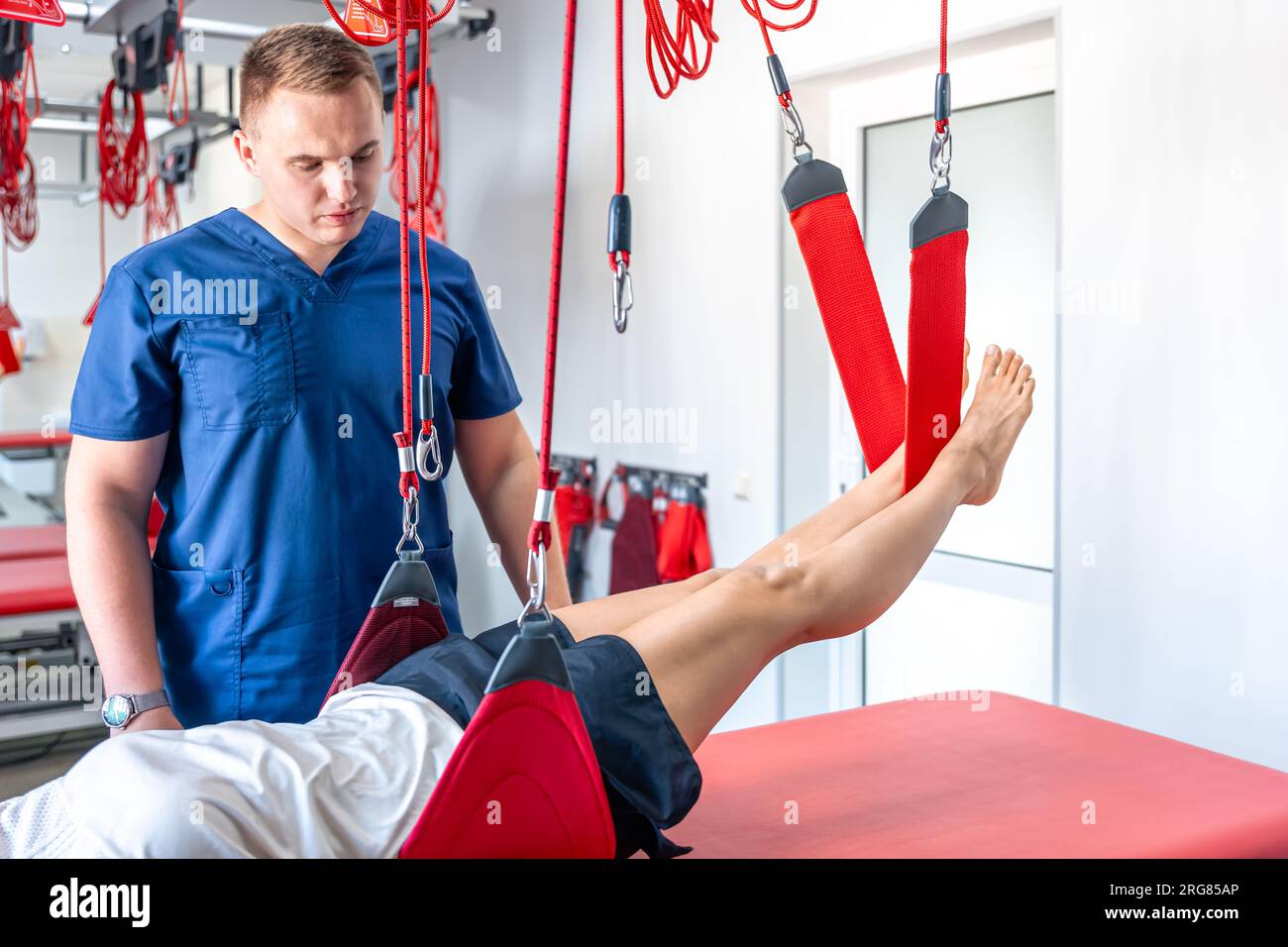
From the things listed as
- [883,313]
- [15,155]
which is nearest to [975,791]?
[883,313]

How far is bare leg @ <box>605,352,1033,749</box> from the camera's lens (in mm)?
1444

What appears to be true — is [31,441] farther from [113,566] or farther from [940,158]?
[940,158]

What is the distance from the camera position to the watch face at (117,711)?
4.98ft

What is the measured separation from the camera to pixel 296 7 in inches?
141

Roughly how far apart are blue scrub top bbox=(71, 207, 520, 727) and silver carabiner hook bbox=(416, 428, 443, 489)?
0.06 m

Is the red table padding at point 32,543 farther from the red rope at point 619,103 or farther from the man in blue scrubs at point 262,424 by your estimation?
the red rope at point 619,103

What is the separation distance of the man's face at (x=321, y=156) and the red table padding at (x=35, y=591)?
5.77ft

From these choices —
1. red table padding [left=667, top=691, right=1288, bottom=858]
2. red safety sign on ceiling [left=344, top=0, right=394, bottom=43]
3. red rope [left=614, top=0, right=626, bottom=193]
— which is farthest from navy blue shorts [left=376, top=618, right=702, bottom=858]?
red safety sign on ceiling [left=344, top=0, right=394, bottom=43]

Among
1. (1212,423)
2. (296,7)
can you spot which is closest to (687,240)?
(296,7)

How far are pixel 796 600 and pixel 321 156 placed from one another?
0.83 meters

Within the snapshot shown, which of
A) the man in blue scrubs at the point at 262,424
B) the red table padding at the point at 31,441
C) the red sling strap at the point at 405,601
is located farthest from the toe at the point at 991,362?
the red table padding at the point at 31,441
